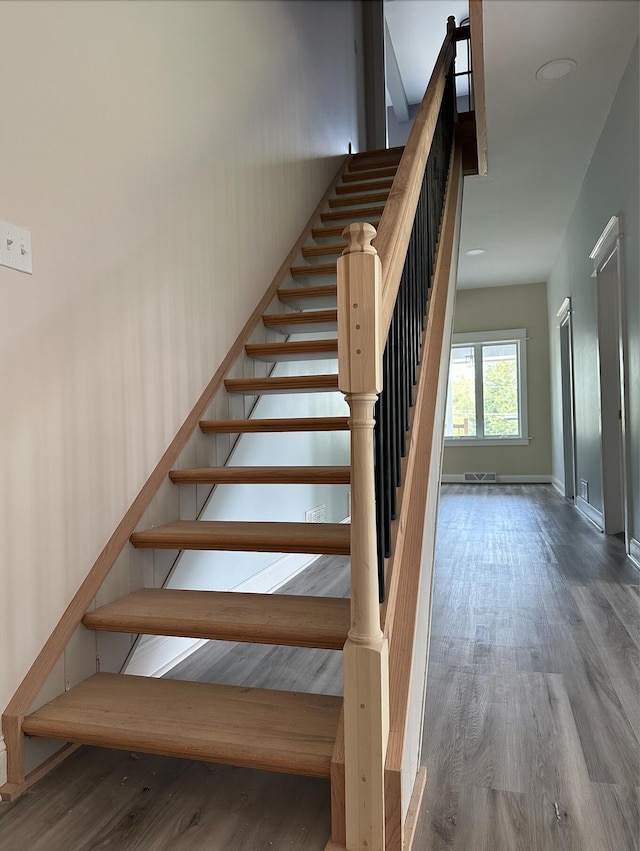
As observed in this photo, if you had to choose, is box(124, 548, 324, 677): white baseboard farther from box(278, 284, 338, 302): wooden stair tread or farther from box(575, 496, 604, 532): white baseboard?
box(575, 496, 604, 532): white baseboard

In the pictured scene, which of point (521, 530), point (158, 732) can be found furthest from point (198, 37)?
point (521, 530)

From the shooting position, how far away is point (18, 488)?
1.56m

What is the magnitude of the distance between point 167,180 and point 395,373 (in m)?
1.37

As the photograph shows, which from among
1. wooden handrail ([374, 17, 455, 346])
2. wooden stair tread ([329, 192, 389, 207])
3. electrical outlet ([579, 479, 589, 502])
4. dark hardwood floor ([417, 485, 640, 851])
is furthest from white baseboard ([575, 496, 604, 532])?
wooden handrail ([374, 17, 455, 346])

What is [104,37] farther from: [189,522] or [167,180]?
[189,522]

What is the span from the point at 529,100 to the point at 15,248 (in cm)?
330

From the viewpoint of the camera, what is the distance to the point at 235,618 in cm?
167

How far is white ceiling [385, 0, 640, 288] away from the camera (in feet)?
9.73

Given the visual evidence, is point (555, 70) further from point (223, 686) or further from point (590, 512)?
point (223, 686)

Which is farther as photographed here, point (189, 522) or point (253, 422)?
point (253, 422)

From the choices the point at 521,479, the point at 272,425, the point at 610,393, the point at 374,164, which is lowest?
the point at 521,479

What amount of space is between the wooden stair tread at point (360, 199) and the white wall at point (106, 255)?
115 cm

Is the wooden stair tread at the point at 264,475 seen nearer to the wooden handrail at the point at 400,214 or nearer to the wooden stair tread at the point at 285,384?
the wooden stair tread at the point at 285,384

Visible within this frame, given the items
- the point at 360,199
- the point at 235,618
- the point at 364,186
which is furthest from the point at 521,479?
the point at 235,618
